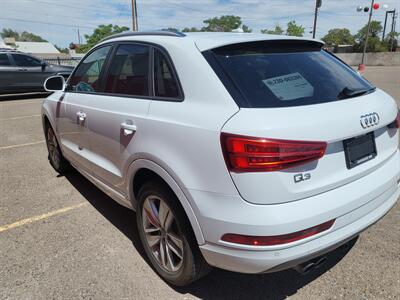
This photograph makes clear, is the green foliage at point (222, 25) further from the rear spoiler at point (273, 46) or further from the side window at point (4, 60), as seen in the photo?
the side window at point (4, 60)

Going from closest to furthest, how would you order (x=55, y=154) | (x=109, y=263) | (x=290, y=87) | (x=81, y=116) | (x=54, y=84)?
(x=290, y=87), (x=109, y=263), (x=81, y=116), (x=54, y=84), (x=55, y=154)

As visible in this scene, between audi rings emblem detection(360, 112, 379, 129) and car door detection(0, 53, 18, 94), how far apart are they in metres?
13.6

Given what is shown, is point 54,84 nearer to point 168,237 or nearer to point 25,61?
point 168,237

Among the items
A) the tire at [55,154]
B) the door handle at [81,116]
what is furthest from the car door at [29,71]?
the door handle at [81,116]

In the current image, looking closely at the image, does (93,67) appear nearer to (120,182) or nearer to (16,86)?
(120,182)

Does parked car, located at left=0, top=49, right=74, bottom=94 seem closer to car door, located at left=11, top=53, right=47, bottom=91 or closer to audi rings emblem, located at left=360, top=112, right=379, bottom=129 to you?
car door, located at left=11, top=53, right=47, bottom=91

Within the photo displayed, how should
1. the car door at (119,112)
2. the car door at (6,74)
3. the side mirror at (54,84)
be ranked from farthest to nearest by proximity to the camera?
1. the car door at (6,74)
2. the side mirror at (54,84)
3. the car door at (119,112)

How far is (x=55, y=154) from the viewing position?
5094mm

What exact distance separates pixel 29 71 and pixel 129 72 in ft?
39.5

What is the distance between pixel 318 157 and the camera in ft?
6.55

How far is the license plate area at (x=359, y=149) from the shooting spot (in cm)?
216

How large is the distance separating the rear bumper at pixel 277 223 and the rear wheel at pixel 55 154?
3.39 meters

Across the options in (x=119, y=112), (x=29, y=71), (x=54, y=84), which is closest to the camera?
(x=119, y=112)

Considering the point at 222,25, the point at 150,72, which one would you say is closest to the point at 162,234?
the point at 150,72
